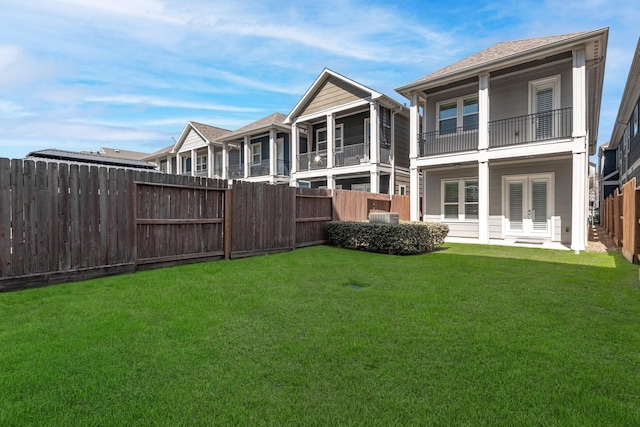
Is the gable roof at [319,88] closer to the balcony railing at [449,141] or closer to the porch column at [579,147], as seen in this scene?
the balcony railing at [449,141]

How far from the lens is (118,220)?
241 inches

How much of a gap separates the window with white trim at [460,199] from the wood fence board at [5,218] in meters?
14.3

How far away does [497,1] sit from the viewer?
9.80 metres

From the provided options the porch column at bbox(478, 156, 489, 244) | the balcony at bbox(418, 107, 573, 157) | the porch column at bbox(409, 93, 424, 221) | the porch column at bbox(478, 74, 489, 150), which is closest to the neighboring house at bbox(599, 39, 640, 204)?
the balcony at bbox(418, 107, 573, 157)

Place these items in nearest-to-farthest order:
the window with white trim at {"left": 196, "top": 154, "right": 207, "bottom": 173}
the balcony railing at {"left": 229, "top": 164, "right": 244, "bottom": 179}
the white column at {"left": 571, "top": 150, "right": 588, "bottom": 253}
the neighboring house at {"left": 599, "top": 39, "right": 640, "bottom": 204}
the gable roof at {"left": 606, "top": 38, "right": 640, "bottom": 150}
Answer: the white column at {"left": 571, "top": 150, "right": 588, "bottom": 253}
the gable roof at {"left": 606, "top": 38, "right": 640, "bottom": 150}
the neighboring house at {"left": 599, "top": 39, "right": 640, "bottom": 204}
the balcony railing at {"left": 229, "top": 164, "right": 244, "bottom": 179}
the window with white trim at {"left": 196, "top": 154, "right": 207, "bottom": 173}

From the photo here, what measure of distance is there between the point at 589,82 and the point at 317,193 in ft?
37.0

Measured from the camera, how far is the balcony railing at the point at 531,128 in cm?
1117

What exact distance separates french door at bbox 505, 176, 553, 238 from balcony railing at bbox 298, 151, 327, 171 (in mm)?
9506

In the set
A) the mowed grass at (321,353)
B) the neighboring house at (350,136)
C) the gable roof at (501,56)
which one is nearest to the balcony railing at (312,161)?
the neighboring house at (350,136)

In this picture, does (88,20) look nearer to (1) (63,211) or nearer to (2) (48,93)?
(1) (63,211)

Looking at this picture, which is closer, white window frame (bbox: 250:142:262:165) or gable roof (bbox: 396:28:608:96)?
gable roof (bbox: 396:28:608:96)

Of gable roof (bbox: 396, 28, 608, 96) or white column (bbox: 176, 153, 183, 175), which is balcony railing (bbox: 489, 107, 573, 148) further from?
white column (bbox: 176, 153, 183, 175)

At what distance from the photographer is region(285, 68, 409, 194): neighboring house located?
1617 cm

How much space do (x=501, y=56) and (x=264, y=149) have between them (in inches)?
615
